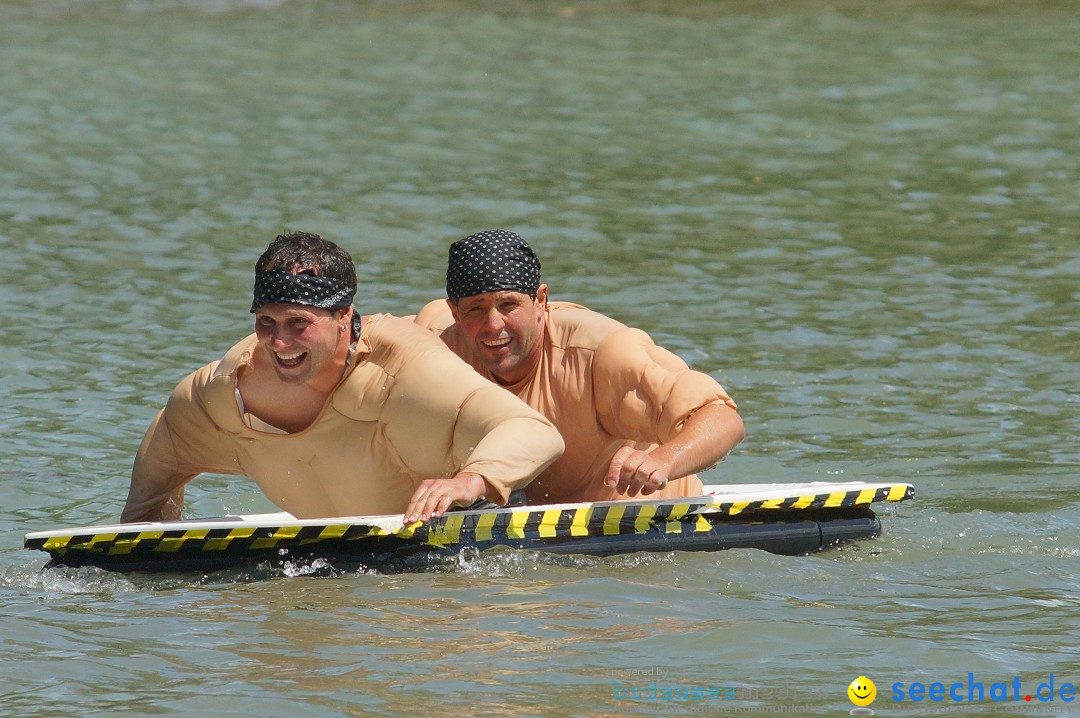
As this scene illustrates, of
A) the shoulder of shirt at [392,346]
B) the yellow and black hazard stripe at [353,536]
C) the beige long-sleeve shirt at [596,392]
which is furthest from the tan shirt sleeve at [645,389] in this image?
the shoulder of shirt at [392,346]

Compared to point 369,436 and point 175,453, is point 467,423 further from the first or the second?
point 175,453

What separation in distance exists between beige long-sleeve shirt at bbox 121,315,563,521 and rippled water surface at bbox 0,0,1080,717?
1.34 feet

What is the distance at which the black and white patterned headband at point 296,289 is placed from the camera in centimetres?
608

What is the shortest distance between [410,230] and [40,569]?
742 centimetres

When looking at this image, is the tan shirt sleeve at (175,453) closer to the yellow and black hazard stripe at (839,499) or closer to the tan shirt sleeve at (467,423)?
the tan shirt sleeve at (467,423)

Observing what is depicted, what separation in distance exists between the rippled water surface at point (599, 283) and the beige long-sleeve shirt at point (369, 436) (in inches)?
16.1

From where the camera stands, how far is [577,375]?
685 cm

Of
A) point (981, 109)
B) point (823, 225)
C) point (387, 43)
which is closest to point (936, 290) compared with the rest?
point (823, 225)

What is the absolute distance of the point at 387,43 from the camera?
829 inches

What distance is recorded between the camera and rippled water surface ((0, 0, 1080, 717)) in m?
5.59

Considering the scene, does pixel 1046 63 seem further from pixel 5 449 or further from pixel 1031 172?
pixel 5 449

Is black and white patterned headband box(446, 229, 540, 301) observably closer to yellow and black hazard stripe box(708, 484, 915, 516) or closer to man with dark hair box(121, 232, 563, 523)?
man with dark hair box(121, 232, 563, 523)

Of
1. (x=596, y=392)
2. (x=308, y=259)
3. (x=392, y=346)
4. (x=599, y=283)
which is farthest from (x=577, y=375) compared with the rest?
(x=599, y=283)

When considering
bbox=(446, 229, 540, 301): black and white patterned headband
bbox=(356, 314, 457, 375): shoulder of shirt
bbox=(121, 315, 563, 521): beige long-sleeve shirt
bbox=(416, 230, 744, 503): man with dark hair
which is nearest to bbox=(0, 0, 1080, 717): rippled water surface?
bbox=(121, 315, 563, 521): beige long-sleeve shirt
